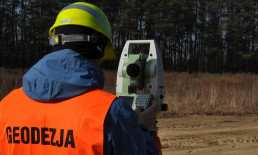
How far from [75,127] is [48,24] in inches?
1078

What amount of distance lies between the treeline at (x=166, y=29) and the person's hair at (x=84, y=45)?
2526 cm

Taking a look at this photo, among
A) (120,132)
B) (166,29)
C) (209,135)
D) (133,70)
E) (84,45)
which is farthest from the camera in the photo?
(166,29)

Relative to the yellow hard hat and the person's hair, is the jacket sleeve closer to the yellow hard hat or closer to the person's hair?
the person's hair

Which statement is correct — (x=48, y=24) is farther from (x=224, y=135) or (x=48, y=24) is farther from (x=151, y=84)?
(x=151, y=84)

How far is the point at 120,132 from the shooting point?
920 millimetres

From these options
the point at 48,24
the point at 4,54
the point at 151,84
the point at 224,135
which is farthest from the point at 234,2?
the point at 151,84

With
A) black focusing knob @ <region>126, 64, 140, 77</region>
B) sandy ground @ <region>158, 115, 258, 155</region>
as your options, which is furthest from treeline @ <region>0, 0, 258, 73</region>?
black focusing knob @ <region>126, 64, 140, 77</region>

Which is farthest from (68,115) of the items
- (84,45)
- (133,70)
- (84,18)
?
(133,70)

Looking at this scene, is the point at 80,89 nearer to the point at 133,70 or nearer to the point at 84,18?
the point at 84,18

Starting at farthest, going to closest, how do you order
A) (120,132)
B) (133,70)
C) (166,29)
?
(166,29), (133,70), (120,132)

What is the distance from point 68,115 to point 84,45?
1.10ft

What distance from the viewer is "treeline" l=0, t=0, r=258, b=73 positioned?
27.5 meters

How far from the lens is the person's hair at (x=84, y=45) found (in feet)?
3.63

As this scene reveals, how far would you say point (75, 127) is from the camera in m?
0.93
